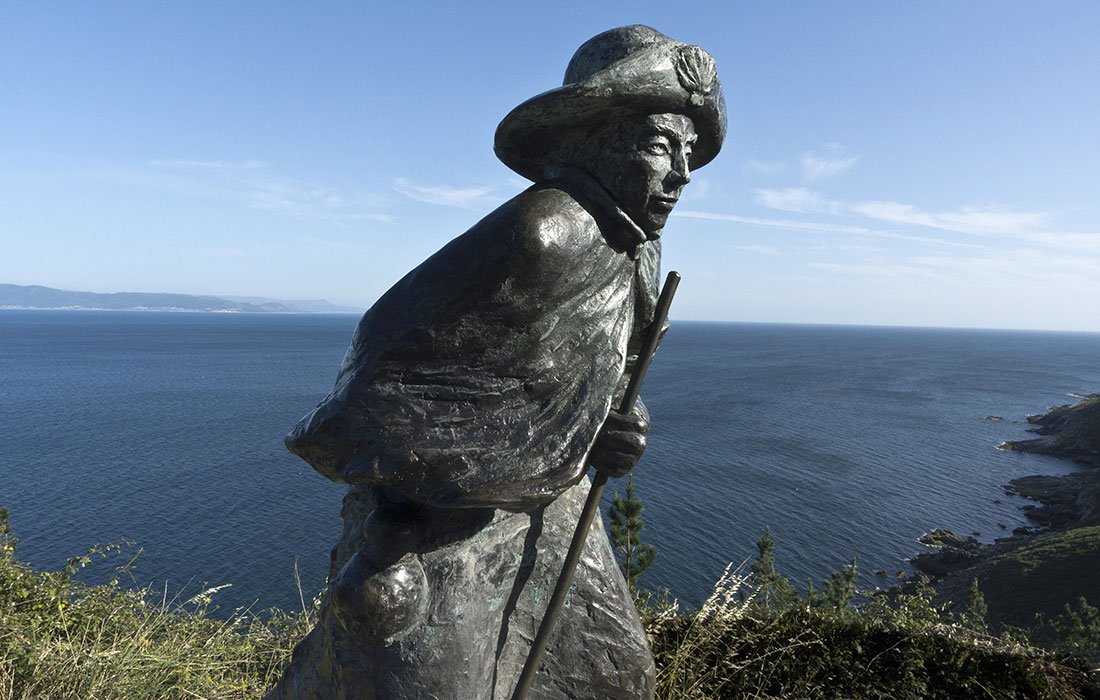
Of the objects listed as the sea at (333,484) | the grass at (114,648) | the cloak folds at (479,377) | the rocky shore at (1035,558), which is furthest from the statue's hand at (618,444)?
the rocky shore at (1035,558)

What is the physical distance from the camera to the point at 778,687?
4961 mm

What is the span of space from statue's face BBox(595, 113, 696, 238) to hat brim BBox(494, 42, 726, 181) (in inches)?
3.3

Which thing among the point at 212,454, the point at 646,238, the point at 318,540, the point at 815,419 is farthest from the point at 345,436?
the point at 815,419

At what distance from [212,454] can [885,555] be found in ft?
117

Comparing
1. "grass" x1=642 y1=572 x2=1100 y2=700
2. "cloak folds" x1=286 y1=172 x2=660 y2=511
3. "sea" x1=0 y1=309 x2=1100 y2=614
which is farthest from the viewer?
"sea" x1=0 y1=309 x2=1100 y2=614

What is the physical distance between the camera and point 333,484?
4016 centimetres

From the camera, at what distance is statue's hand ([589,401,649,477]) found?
125 inches

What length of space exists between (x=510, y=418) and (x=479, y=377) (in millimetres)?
230

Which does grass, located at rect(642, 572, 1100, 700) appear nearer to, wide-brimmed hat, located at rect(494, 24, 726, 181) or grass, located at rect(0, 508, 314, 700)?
grass, located at rect(0, 508, 314, 700)

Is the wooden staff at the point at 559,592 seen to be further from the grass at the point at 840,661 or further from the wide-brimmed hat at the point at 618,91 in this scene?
the grass at the point at 840,661

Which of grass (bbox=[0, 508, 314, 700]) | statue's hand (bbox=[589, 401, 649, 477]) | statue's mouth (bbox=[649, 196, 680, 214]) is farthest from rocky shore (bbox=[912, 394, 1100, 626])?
statue's mouth (bbox=[649, 196, 680, 214])

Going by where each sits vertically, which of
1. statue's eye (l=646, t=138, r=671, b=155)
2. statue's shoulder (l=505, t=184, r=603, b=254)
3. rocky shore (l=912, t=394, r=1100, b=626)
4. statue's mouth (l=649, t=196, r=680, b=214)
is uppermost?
statue's eye (l=646, t=138, r=671, b=155)

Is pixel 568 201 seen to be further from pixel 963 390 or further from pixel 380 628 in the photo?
pixel 963 390

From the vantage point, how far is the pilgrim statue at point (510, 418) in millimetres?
2781
